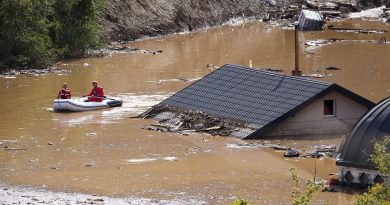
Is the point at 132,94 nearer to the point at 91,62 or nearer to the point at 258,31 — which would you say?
the point at 91,62

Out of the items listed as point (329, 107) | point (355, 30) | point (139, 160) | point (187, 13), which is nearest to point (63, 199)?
point (139, 160)

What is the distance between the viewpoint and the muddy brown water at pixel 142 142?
2370 cm

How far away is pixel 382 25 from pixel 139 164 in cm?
3953

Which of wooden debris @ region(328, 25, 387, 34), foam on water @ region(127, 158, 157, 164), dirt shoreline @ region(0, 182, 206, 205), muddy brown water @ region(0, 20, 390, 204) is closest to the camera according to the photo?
dirt shoreline @ region(0, 182, 206, 205)

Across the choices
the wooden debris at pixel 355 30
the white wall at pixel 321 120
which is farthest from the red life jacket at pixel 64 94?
the wooden debris at pixel 355 30

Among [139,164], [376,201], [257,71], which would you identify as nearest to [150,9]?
[257,71]

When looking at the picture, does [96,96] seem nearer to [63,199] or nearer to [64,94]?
[64,94]

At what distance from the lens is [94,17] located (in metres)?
50.7

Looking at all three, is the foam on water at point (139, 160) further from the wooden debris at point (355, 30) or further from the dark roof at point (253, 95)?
the wooden debris at point (355, 30)

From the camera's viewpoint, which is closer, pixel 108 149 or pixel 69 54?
pixel 108 149

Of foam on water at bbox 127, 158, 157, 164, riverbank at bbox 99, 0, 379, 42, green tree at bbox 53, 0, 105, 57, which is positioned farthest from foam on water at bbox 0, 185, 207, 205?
riverbank at bbox 99, 0, 379, 42

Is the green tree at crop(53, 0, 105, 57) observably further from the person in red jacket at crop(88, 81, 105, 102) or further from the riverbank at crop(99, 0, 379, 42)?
the person in red jacket at crop(88, 81, 105, 102)

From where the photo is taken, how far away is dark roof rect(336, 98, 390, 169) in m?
22.0

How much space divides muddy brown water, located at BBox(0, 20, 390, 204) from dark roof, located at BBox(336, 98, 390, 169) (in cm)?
76
